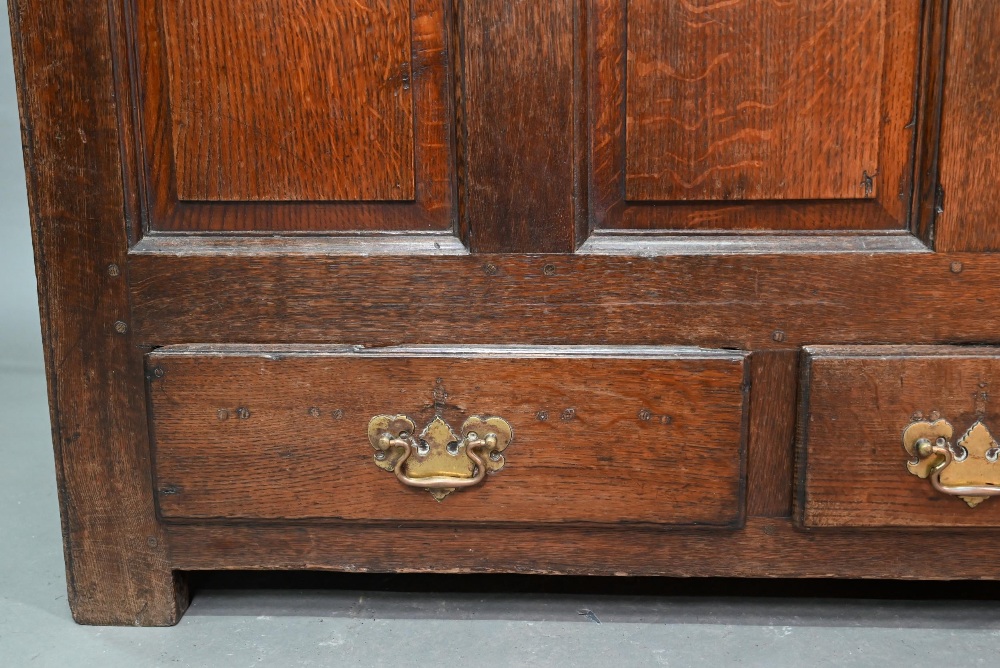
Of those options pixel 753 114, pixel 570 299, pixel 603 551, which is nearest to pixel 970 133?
pixel 753 114

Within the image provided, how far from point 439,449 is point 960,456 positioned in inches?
22.6

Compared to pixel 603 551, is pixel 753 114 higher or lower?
higher

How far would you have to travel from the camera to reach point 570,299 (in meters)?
1.13


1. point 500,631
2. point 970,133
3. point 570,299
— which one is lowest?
point 500,631

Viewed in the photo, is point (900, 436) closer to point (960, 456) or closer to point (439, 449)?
point (960, 456)

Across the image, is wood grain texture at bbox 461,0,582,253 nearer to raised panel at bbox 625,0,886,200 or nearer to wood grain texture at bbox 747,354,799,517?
raised panel at bbox 625,0,886,200

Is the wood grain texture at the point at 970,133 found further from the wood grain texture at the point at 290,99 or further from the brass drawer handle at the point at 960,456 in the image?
the wood grain texture at the point at 290,99

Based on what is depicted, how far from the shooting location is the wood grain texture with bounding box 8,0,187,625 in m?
1.11

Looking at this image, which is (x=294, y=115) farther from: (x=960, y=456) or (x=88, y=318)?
(x=960, y=456)

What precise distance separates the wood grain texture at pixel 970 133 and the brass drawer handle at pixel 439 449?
0.53 meters

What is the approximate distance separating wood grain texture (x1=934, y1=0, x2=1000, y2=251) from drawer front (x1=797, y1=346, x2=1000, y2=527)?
129mm

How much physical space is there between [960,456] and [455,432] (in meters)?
0.56

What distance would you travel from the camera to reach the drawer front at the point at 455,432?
3.71 ft

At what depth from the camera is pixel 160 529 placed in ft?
3.93
